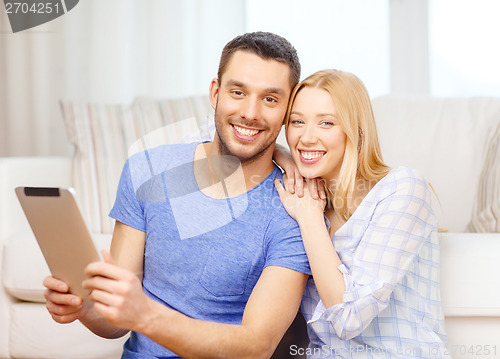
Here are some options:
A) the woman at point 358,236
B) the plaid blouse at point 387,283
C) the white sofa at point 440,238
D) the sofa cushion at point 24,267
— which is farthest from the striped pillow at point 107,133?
the plaid blouse at point 387,283

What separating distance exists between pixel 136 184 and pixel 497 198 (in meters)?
0.93

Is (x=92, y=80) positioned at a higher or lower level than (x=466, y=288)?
higher

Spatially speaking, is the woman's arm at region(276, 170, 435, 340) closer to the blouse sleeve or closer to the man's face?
the blouse sleeve

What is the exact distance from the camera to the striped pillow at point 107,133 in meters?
1.80

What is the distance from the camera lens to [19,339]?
1.59 metres

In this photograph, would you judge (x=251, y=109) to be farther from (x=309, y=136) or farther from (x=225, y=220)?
(x=225, y=220)

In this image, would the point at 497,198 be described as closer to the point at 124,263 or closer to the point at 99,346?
the point at 124,263

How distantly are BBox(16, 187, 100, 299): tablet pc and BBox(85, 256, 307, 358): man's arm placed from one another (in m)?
0.04

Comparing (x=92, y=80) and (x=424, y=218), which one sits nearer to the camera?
(x=424, y=218)

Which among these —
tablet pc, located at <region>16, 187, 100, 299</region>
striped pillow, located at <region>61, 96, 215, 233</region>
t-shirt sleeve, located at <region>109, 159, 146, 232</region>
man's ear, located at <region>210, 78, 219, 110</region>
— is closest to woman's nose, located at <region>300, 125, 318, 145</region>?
man's ear, located at <region>210, 78, 219, 110</region>

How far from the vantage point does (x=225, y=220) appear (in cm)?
114

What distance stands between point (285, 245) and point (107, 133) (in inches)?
39.0

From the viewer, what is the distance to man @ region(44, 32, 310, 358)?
1.07m

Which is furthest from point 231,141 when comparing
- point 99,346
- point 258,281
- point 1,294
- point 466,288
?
point 1,294
